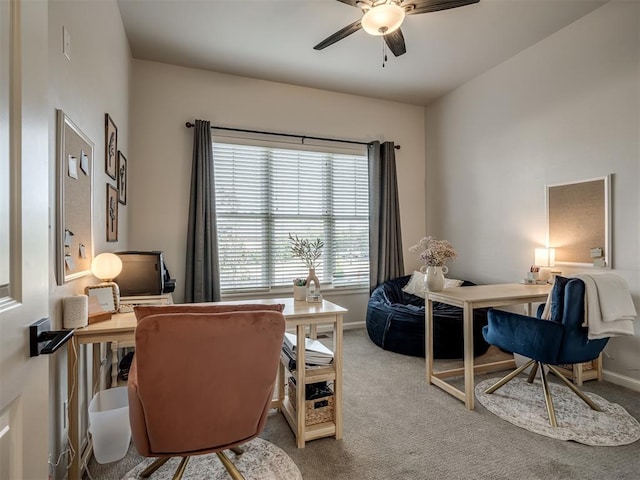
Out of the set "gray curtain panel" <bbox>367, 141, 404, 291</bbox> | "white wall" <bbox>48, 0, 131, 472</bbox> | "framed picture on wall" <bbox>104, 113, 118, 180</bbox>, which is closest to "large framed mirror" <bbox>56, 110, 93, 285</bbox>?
"white wall" <bbox>48, 0, 131, 472</bbox>

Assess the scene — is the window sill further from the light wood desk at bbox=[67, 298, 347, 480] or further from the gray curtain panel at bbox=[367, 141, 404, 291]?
the light wood desk at bbox=[67, 298, 347, 480]

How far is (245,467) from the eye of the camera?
1725 mm

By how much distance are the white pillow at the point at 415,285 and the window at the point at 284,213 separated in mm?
581

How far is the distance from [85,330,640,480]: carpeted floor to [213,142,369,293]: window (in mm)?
1803

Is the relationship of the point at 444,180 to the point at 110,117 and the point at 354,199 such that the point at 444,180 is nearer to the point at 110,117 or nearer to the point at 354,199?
the point at 354,199

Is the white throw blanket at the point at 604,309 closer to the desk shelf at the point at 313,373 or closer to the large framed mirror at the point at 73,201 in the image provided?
the desk shelf at the point at 313,373

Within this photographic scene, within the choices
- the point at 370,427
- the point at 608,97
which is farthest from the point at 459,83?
the point at 370,427

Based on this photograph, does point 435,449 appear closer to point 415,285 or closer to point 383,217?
point 415,285

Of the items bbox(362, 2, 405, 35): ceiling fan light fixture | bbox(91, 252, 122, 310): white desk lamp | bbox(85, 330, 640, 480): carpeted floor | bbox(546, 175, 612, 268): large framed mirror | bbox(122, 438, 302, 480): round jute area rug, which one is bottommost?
bbox(85, 330, 640, 480): carpeted floor

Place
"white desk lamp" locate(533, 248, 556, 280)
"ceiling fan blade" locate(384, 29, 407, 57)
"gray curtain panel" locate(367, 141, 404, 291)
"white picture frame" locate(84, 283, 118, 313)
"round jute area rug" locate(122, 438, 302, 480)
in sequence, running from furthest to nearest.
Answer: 1. "gray curtain panel" locate(367, 141, 404, 291)
2. "white desk lamp" locate(533, 248, 556, 280)
3. "ceiling fan blade" locate(384, 29, 407, 57)
4. "white picture frame" locate(84, 283, 118, 313)
5. "round jute area rug" locate(122, 438, 302, 480)

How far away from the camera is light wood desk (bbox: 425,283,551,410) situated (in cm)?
234

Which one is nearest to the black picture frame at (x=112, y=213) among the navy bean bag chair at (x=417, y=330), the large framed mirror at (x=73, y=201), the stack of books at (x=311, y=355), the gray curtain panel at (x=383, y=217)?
the large framed mirror at (x=73, y=201)

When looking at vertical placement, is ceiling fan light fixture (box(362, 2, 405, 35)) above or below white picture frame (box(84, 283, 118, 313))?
above

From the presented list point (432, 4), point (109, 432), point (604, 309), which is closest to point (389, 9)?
point (432, 4)
